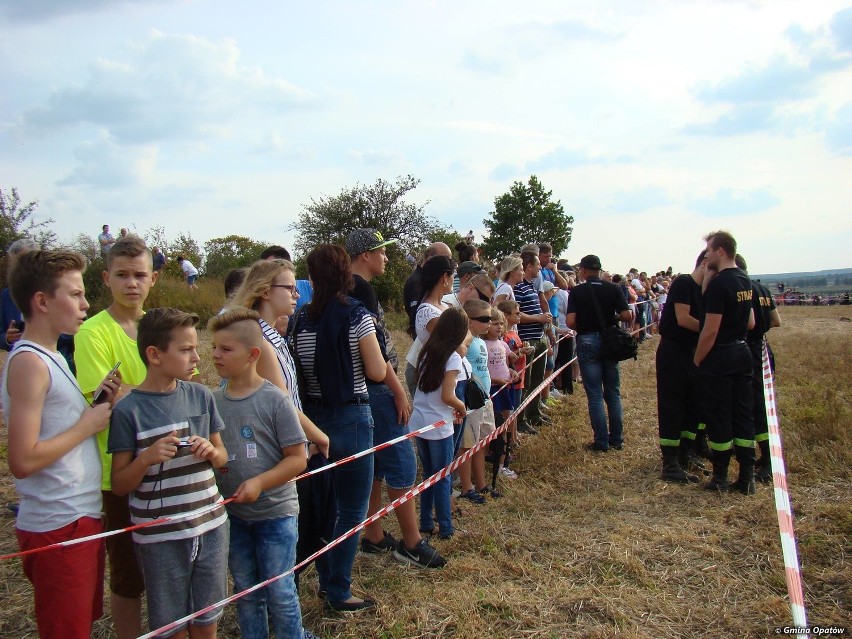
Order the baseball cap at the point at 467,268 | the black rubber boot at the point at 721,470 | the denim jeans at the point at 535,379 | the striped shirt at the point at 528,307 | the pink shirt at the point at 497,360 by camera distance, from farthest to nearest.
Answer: the denim jeans at the point at 535,379, the striped shirt at the point at 528,307, the baseball cap at the point at 467,268, the pink shirt at the point at 497,360, the black rubber boot at the point at 721,470

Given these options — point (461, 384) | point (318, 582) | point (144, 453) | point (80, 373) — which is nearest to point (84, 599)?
point (144, 453)

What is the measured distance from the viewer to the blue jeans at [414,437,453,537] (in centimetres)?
454

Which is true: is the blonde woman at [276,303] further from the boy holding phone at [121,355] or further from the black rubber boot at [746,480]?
the black rubber boot at [746,480]

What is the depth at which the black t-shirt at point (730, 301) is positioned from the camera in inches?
214

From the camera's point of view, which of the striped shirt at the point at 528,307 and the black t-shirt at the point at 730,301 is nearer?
the black t-shirt at the point at 730,301

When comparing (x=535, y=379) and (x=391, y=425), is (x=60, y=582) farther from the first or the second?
(x=535, y=379)

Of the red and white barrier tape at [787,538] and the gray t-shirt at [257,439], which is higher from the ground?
the gray t-shirt at [257,439]

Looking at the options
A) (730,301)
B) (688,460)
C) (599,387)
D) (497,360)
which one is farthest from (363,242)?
(688,460)

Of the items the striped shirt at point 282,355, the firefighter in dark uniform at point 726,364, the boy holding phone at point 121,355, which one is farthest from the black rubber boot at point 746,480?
the boy holding phone at point 121,355

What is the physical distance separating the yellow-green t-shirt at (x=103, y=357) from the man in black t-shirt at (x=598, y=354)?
512 cm

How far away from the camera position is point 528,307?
7852mm

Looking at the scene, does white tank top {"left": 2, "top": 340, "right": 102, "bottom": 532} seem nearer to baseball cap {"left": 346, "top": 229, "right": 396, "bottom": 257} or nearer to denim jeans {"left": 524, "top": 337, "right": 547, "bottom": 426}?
baseball cap {"left": 346, "top": 229, "right": 396, "bottom": 257}

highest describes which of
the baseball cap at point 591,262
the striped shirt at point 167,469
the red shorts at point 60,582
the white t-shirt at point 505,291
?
the baseball cap at point 591,262

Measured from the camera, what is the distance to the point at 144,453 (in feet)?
7.89
